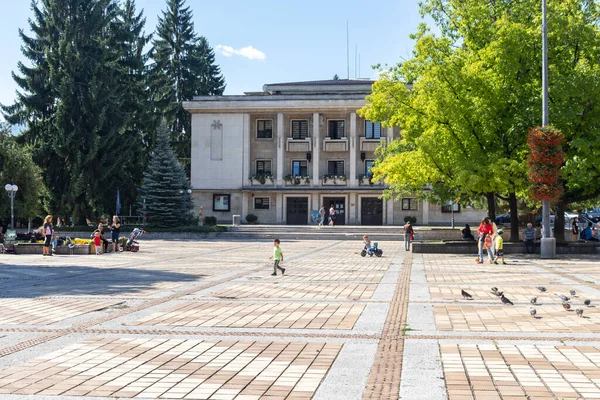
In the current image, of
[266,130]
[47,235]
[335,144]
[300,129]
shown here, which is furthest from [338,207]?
[47,235]

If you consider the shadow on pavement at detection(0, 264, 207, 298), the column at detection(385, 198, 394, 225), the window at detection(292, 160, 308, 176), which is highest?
the window at detection(292, 160, 308, 176)

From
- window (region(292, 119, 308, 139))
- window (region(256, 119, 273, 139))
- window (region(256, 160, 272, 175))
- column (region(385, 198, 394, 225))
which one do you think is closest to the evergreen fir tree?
window (region(256, 160, 272, 175))

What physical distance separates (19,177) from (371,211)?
27.9 metres

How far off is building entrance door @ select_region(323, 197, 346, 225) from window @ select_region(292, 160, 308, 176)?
9.72 feet

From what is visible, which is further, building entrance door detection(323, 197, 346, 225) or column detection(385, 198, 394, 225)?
building entrance door detection(323, 197, 346, 225)

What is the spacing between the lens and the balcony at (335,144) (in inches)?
2186

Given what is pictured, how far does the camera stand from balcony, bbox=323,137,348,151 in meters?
55.5

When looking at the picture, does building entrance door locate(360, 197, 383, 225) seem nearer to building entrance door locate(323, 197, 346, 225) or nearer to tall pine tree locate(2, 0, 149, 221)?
building entrance door locate(323, 197, 346, 225)

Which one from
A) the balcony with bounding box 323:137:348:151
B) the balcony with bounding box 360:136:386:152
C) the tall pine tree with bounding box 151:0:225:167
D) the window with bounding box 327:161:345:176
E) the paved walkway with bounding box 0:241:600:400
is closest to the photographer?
the paved walkway with bounding box 0:241:600:400

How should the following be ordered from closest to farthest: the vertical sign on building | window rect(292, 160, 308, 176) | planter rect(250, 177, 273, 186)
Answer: planter rect(250, 177, 273, 186) → window rect(292, 160, 308, 176) → the vertical sign on building

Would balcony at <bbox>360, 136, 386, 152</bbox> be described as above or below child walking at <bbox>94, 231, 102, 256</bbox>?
above

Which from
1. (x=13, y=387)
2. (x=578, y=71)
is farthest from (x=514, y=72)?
(x=13, y=387)

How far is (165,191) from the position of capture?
45.5 metres

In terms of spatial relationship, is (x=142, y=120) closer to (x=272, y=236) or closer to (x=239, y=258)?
(x=272, y=236)
